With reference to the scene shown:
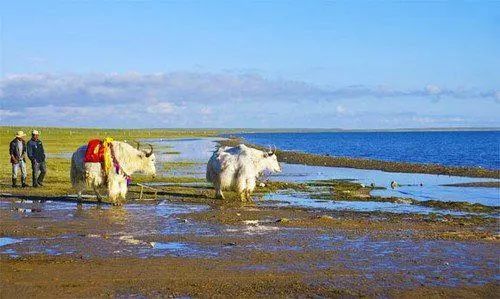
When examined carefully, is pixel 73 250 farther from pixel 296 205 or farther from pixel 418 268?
pixel 296 205

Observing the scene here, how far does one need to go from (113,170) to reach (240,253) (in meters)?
7.55

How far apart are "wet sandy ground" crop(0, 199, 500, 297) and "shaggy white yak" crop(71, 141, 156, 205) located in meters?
1.41

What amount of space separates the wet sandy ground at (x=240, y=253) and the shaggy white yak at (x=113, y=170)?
1408mm

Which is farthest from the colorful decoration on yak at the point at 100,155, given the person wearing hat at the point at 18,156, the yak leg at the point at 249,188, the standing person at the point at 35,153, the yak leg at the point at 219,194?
the person wearing hat at the point at 18,156

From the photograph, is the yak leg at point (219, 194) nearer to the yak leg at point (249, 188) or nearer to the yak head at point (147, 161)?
the yak leg at point (249, 188)

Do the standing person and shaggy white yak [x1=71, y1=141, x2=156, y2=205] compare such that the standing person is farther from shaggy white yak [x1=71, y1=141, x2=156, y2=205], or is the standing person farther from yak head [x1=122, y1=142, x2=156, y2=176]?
yak head [x1=122, y1=142, x2=156, y2=176]

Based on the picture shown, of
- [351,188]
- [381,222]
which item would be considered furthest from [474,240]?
[351,188]

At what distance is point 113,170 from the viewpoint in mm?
16859

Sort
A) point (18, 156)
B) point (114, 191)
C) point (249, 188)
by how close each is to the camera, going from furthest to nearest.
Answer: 1. point (18, 156)
2. point (249, 188)
3. point (114, 191)

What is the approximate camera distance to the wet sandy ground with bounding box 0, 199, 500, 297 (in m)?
8.23

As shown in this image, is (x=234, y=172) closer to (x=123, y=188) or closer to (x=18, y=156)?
(x=123, y=188)

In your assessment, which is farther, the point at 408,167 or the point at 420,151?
the point at 420,151

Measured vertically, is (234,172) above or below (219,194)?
above

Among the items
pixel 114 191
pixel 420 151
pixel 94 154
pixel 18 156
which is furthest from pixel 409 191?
pixel 420 151
